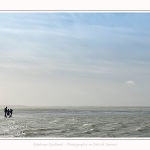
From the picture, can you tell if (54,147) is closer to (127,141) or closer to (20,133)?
(127,141)

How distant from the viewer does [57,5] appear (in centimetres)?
1003

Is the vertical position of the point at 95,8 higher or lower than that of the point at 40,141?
higher

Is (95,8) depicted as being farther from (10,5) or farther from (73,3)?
(10,5)

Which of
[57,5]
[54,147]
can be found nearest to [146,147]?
[54,147]

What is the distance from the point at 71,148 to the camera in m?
9.63

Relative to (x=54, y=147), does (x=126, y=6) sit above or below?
above

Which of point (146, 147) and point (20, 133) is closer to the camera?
point (146, 147)

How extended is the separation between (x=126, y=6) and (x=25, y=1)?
390cm

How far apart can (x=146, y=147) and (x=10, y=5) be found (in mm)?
7450

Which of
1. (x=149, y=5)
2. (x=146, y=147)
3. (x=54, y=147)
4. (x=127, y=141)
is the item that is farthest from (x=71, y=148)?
(x=149, y=5)

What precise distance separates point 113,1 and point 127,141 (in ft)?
17.5

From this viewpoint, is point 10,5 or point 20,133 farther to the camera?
point 20,133

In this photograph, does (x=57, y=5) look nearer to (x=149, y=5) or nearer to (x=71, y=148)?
(x=149, y=5)

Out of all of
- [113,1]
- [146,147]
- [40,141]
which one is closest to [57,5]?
[113,1]
